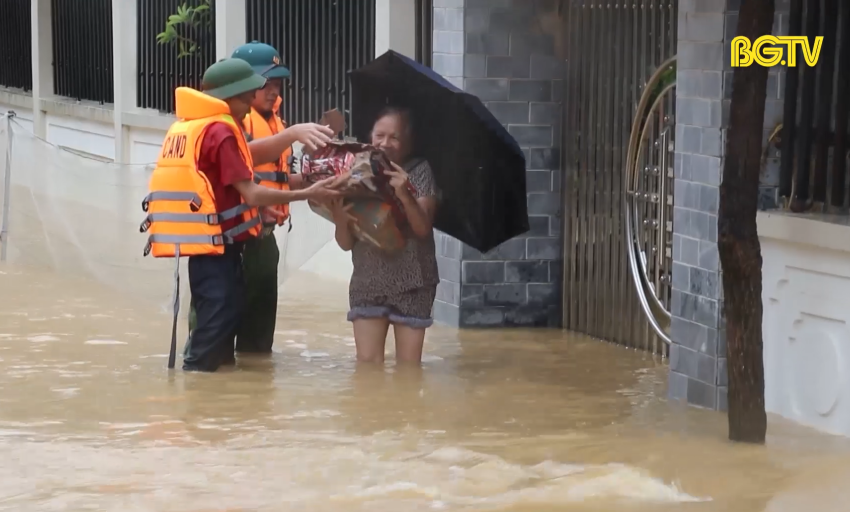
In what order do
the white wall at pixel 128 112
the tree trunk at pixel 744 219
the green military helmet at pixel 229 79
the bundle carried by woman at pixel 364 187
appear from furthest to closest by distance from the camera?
the white wall at pixel 128 112, the green military helmet at pixel 229 79, the bundle carried by woman at pixel 364 187, the tree trunk at pixel 744 219

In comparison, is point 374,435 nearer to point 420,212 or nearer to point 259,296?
point 420,212

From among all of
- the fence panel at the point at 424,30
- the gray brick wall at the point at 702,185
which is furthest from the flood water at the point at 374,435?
the fence panel at the point at 424,30

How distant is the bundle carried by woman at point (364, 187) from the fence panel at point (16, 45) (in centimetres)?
1499

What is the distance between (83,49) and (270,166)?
11.4 m

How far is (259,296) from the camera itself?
9.51 m

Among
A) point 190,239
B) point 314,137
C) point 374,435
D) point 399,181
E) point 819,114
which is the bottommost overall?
point 374,435

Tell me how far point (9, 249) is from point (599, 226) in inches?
225

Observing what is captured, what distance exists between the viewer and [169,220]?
8.52 metres

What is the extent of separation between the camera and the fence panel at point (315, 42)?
43.0 ft

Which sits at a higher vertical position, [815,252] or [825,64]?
[825,64]

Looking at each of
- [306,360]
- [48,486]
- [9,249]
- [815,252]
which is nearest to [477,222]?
[306,360]

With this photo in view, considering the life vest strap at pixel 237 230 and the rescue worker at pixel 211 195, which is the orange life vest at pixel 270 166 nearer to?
the rescue worker at pixel 211 195

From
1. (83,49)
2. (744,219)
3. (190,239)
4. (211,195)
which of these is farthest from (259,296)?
(83,49)

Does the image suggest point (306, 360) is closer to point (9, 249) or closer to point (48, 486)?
point (48, 486)
